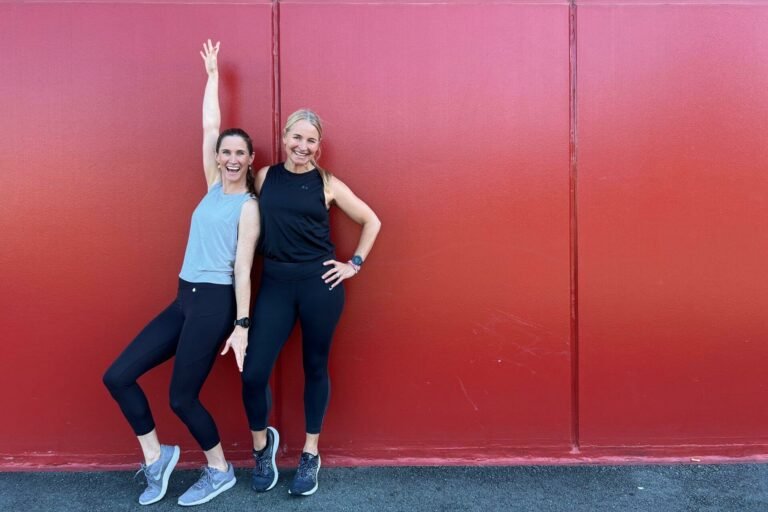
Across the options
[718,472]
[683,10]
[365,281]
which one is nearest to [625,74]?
[683,10]

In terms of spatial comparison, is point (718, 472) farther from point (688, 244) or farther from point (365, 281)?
point (365, 281)

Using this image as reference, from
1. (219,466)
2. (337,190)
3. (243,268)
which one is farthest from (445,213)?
(219,466)

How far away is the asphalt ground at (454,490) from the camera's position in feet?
9.50

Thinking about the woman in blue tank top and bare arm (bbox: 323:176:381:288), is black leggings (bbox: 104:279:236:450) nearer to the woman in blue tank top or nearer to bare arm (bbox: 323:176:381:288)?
the woman in blue tank top

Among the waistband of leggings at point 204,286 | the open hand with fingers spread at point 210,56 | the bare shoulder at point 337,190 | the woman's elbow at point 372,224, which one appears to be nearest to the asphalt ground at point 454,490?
the waistband of leggings at point 204,286

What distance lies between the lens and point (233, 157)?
9.36 ft

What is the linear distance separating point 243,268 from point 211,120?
33.0 inches

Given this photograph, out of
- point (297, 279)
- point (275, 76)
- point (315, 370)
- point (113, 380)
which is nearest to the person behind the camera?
point (113, 380)

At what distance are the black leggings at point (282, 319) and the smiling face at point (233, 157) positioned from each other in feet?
1.55

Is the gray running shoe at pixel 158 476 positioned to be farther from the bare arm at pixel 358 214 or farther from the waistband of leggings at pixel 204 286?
the bare arm at pixel 358 214

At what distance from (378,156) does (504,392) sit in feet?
5.10

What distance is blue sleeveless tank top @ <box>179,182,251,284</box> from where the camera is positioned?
2.83 m

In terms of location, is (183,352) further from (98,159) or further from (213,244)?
(98,159)

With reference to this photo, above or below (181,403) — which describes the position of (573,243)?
above
